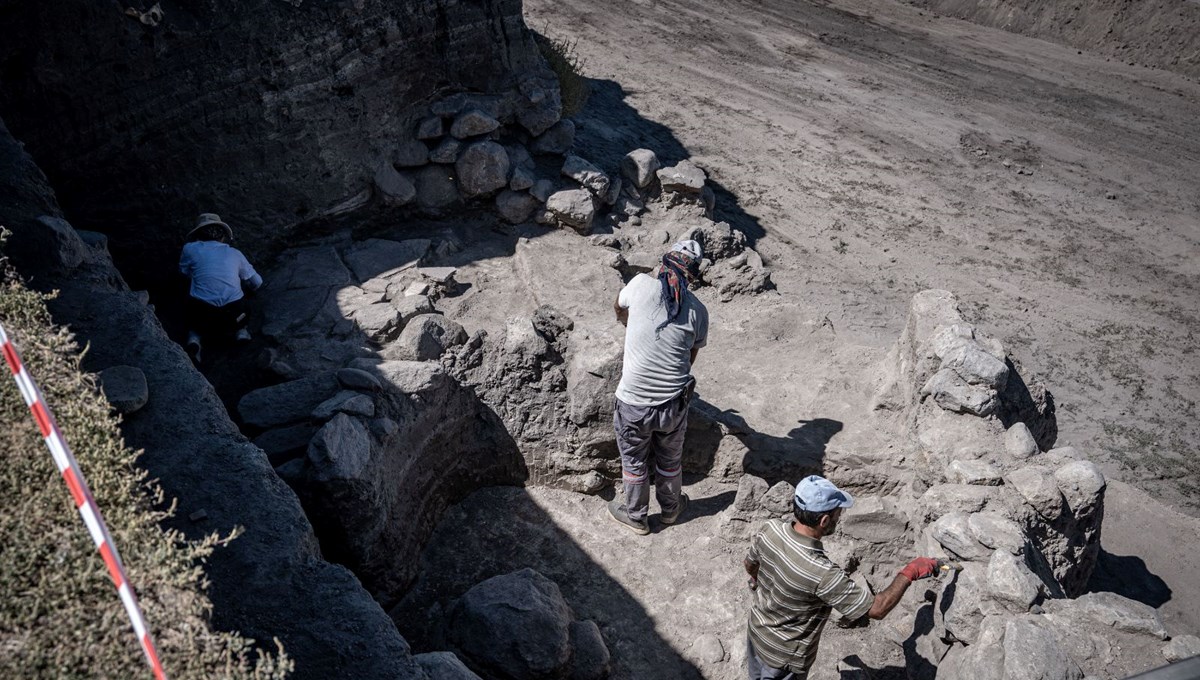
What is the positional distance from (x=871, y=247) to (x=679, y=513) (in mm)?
5322

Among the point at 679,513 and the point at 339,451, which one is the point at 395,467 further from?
the point at 679,513

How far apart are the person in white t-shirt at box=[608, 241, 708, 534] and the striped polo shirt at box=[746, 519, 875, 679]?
1410 millimetres

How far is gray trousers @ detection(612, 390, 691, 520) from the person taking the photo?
17.7ft

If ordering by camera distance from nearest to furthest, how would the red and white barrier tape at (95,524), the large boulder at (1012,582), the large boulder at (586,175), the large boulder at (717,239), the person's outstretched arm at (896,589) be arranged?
the red and white barrier tape at (95,524) < the person's outstretched arm at (896,589) < the large boulder at (1012,582) < the large boulder at (717,239) < the large boulder at (586,175)

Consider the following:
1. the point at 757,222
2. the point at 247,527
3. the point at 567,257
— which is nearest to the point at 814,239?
the point at 757,222

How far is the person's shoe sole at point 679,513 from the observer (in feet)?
19.3

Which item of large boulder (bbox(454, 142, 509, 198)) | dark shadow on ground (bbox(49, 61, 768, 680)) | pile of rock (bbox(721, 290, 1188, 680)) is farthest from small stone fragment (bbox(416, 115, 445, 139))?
pile of rock (bbox(721, 290, 1188, 680))

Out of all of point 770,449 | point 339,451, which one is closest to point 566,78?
point 770,449

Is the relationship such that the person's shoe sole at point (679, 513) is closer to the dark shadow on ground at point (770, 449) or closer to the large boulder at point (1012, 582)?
the dark shadow on ground at point (770, 449)

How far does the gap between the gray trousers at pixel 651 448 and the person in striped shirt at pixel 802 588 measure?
141 centimetres

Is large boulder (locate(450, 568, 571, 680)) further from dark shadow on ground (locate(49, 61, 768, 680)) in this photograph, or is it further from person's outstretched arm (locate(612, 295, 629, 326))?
person's outstretched arm (locate(612, 295, 629, 326))

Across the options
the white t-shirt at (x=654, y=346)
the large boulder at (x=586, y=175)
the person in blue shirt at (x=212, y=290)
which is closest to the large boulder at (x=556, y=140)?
the large boulder at (x=586, y=175)

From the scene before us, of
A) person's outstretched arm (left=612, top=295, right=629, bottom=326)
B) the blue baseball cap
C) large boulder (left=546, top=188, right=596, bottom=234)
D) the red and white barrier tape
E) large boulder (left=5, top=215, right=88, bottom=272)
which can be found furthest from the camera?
large boulder (left=546, top=188, right=596, bottom=234)

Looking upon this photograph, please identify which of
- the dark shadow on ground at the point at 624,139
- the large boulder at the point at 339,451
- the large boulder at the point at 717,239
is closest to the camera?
the large boulder at the point at 339,451
